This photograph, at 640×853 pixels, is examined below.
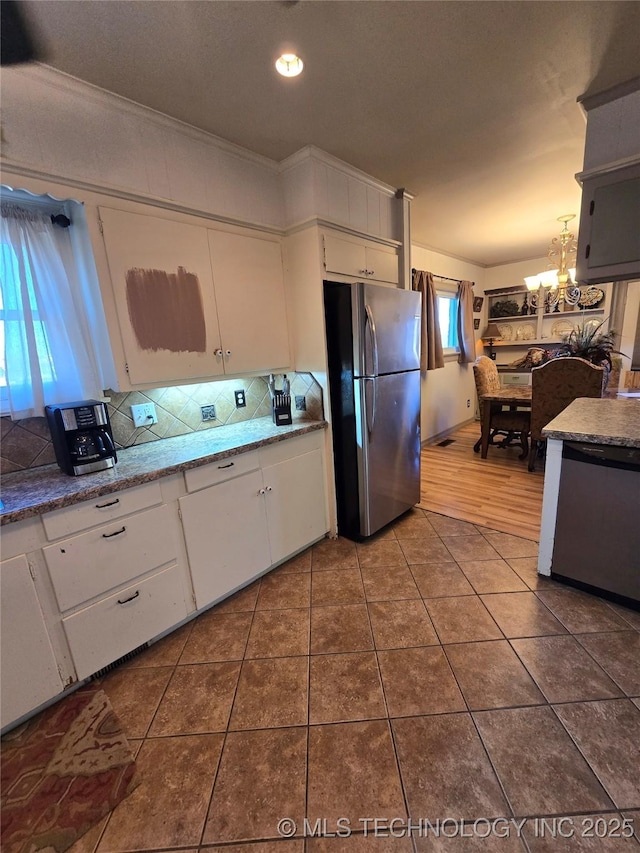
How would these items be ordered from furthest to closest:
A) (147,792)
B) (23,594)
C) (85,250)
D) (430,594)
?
1. (430,594)
2. (85,250)
3. (23,594)
4. (147,792)

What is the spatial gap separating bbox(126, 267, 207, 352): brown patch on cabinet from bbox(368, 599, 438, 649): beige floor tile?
1.72 meters

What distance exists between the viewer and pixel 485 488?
10.6ft

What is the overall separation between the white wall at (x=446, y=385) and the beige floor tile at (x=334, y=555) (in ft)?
8.31

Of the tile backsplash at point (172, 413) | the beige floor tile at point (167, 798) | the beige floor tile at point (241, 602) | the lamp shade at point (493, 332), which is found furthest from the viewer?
the lamp shade at point (493, 332)

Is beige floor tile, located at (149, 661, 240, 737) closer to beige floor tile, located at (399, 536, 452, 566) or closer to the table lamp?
beige floor tile, located at (399, 536, 452, 566)

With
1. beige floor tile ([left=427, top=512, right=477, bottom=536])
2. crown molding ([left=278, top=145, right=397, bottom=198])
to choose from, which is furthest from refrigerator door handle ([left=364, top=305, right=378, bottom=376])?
beige floor tile ([left=427, top=512, right=477, bottom=536])

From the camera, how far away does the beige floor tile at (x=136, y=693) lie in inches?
53.0

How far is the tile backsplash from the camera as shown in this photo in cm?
162

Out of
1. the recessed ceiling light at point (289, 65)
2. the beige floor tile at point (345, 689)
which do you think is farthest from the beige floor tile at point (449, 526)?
the recessed ceiling light at point (289, 65)

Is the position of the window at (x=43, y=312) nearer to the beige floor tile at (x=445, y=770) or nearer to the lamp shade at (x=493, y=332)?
the beige floor tile at (x=445, y=770)

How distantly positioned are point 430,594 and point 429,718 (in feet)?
2.27

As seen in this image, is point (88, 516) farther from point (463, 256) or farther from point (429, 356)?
point (463, 256)

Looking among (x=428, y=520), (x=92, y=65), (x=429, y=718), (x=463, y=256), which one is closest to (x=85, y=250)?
(x=92, y=65)

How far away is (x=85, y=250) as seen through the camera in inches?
62.5
